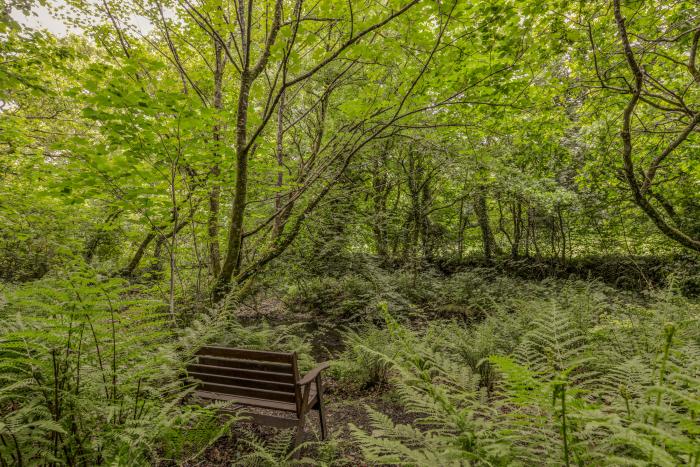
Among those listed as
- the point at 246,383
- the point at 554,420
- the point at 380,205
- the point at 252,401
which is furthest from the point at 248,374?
the point at 380,205

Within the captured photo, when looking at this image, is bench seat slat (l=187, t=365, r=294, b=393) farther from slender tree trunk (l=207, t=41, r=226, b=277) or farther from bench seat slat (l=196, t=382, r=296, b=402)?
slender tree trunk (l=207, t=41, r=226, b=277)


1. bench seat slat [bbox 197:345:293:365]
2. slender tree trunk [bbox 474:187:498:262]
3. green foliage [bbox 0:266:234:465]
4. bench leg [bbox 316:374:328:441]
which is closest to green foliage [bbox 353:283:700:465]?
green foliage [bbox 0:266:234:465]

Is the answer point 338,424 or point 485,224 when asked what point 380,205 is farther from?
point 338,424

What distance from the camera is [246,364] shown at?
3176mm

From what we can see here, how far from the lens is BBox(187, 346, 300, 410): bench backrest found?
301 centimetres

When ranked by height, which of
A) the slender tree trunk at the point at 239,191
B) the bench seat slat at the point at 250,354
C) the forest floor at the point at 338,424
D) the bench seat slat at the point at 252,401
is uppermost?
the slender tree trunk at the point at 239,191

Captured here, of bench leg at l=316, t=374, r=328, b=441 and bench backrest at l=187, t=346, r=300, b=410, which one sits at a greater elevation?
bench backrest at l=187, t=346, r=300, b=410

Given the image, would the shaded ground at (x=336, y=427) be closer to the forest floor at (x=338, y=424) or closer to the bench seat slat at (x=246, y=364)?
the forest floor at (x=338, y=424)

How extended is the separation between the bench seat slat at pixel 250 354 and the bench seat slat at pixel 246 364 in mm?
37

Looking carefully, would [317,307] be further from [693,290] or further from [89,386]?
[693,290]

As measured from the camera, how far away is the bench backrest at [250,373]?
301 centimetres

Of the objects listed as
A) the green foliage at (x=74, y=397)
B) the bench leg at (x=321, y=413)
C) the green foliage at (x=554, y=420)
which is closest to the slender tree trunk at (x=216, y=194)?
the bench leg at (x=321, y=413)

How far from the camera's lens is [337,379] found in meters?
5.01

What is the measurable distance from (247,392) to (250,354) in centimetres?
46
